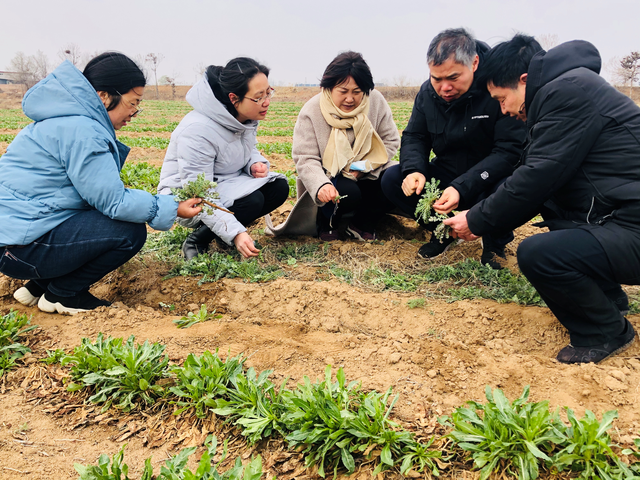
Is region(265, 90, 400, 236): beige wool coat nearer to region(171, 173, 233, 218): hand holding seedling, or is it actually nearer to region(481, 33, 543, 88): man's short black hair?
region(171, 173, 233, 218): hand holding seedling

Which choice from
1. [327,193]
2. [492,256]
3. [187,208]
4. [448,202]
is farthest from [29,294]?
[492,256]

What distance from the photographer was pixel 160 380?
2.31m

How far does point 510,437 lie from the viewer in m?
1.69

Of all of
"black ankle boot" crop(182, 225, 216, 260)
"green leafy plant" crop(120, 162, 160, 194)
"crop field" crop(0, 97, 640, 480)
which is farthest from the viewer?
"green leafy plant" crop(120, 162, 160, 194)

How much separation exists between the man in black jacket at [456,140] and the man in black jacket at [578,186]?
0.65 metres

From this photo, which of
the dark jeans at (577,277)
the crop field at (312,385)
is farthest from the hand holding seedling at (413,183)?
the dark jeans at (577,277)

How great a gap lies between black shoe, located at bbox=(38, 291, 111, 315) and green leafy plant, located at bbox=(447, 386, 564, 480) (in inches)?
95.0

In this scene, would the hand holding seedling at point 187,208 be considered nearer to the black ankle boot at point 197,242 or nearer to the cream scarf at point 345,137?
the black ankle boot at point 197,242

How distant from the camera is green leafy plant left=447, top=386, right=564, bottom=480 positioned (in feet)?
5.38

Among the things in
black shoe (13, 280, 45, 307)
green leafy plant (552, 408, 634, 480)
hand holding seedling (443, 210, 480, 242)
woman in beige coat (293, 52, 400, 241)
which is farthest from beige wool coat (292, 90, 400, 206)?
green leafy plant (552, 408, 634, 480)

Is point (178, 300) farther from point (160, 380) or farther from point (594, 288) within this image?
point (594, 288)

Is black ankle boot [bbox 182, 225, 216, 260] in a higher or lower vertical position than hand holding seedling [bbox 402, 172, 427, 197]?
lower

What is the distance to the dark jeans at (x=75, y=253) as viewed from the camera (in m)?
2.75

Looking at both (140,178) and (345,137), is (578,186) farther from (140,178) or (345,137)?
(140,178)
